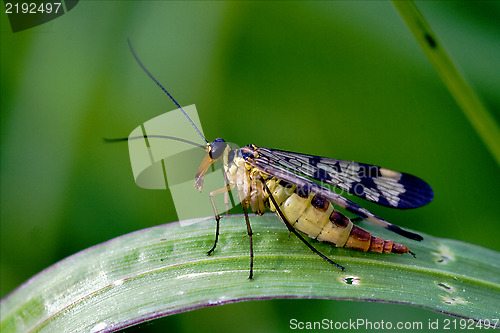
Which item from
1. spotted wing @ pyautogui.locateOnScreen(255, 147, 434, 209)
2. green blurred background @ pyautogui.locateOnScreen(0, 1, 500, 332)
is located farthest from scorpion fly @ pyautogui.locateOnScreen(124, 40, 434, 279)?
green blurred background @ pyautogui.locateOnScreen(0, 1, 500, 332)

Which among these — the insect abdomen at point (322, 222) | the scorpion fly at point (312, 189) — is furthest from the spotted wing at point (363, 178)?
the insect abdomen at point (322, 222)

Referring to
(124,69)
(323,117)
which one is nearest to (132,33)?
(124,69)

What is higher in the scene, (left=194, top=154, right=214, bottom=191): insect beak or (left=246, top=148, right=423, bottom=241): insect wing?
(left=194, top=154, right=214, bottom=191): insect beak

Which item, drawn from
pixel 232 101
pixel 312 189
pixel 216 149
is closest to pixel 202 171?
pixel 216 149

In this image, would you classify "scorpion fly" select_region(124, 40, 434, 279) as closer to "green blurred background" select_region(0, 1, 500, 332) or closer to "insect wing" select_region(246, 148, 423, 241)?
"insect wing" select_region(246, 148, 423, 241)

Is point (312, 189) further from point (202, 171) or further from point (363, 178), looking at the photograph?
point (202, 171)

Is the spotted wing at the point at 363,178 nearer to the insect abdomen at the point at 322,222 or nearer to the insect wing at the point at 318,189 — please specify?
the insect wing at the point at 318,189
